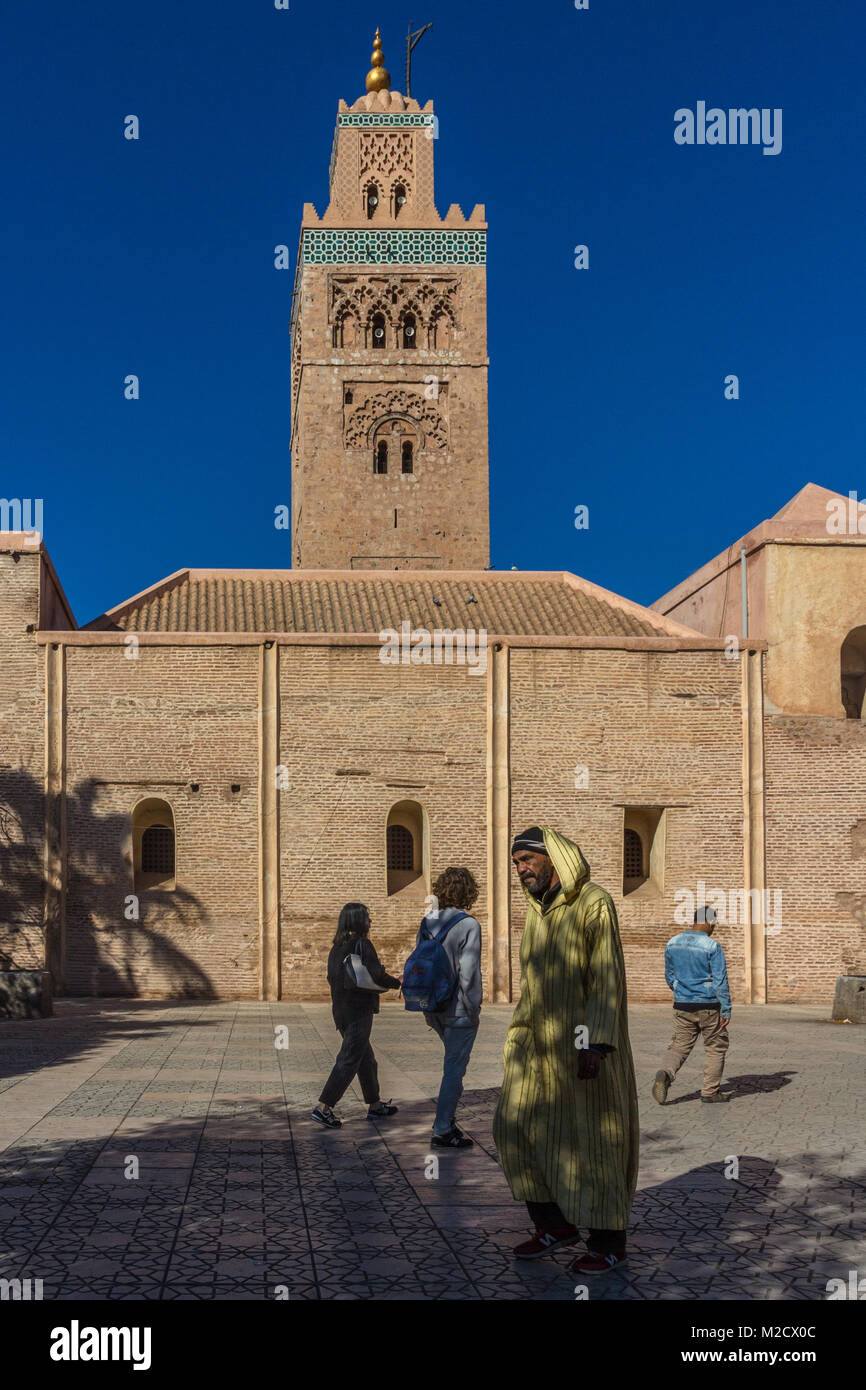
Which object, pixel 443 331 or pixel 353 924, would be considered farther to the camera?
pixel 443 331

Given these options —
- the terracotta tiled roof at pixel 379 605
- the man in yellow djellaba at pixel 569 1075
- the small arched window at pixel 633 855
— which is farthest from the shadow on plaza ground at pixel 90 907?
the man in yellow djellaba at pixel 569 1075

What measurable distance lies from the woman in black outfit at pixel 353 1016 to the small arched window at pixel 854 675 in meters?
15.9

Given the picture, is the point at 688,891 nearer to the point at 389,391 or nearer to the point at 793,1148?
the point at 793,1148

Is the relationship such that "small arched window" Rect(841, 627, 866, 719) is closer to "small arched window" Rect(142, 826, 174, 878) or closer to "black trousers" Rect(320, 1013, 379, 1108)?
"small arched window" Rect(142, 826, 174, 878)

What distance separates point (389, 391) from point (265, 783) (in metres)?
19.2

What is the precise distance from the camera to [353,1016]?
9.26 metres

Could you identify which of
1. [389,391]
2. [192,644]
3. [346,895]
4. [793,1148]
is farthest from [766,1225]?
[389,391]

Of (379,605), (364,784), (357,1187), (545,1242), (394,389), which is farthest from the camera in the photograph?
(394,389)

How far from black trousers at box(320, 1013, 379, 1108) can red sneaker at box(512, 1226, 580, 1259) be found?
347 centimetres

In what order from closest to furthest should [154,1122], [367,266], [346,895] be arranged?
1. [154,1122]
2. [346,895]
3. [367,266]

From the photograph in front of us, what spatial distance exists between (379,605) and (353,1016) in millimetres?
14523

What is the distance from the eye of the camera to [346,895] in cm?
2014

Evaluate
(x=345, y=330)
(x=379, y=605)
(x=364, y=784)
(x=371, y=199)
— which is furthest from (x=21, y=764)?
(x=371, y=199)

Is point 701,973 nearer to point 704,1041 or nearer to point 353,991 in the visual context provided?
point 704,1041
